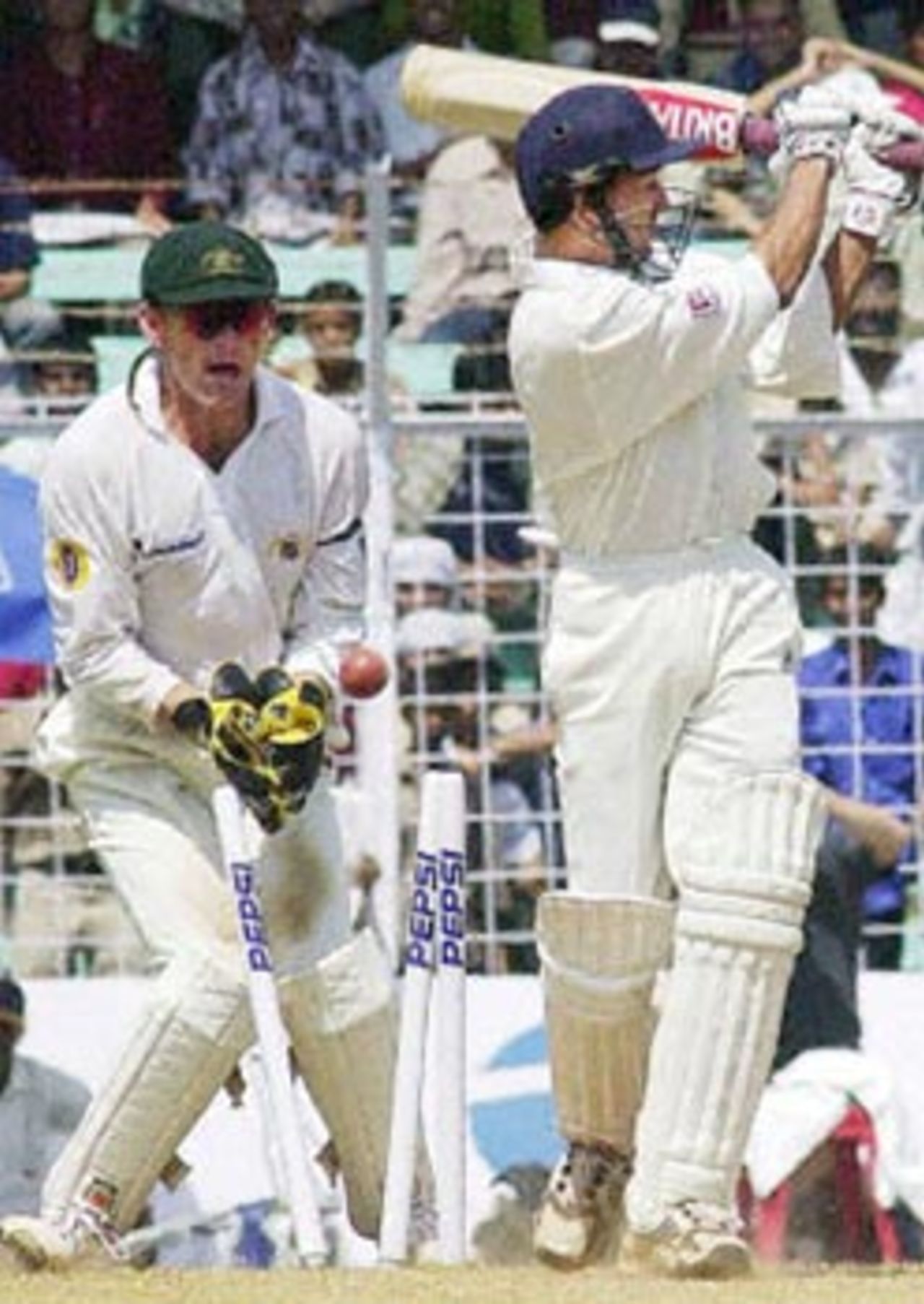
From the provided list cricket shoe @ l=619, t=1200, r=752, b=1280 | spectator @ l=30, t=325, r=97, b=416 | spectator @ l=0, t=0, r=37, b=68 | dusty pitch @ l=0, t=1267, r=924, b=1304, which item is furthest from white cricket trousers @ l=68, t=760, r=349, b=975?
spectator @ l=0, t=0, r=37, b=68

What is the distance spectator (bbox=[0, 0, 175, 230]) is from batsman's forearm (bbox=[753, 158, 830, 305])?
7794mm

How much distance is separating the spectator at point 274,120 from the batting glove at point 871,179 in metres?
6.80

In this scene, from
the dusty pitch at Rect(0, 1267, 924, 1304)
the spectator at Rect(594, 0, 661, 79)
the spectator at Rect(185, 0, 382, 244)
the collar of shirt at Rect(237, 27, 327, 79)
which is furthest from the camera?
the collar of shirt at Rect(237, 27, 327, 79)

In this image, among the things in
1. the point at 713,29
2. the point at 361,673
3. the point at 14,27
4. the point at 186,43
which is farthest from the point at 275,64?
the point at 361,673

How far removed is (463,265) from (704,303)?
15.8 ft

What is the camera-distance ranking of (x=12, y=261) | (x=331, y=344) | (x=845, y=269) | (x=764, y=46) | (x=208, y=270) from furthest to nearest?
1. (x=764, y=46)
2. (x=12, y=261)
3. (x=331, y=344)
4. (x=208, y=270)
5. (x=845, y=269)

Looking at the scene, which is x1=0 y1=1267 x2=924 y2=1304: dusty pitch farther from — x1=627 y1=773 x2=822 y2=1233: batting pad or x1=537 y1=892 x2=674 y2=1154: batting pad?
x1=537 y1=892 x2=674 y2=1154: batting pad

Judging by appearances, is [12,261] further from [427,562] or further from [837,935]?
[837,935]

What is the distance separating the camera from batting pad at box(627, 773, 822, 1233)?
9531mm

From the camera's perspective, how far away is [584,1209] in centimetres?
985

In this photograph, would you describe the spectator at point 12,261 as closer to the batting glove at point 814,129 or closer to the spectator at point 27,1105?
the spectator at point 27,1105

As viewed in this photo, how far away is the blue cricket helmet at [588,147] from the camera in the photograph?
970 centimetres

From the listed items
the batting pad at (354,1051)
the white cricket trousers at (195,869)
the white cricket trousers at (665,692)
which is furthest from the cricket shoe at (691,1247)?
the white cricket trousers at (195,869)

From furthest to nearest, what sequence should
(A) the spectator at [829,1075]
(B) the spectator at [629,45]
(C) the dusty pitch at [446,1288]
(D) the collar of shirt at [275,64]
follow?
(D) the collar of shirt at [275,64]
(B) the spectator at [629,45]
(A) the spectator at [829,1075]
(C) the dusty pitch at [446,1288]
